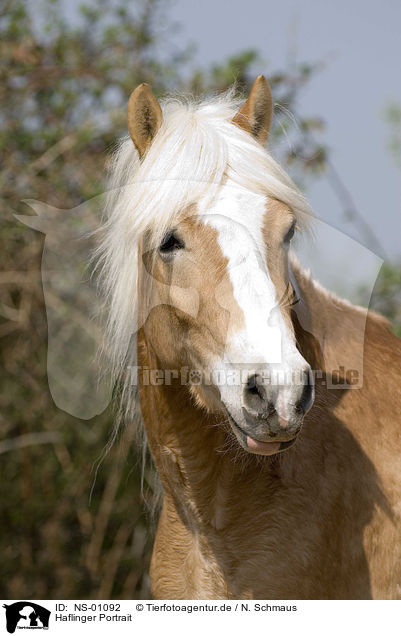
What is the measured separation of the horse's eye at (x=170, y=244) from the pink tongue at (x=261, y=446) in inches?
23.2

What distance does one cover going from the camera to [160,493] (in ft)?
9.95

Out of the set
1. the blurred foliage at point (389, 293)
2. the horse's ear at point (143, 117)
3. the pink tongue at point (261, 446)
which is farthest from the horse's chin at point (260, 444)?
the blurred foliage at point (389, 293)

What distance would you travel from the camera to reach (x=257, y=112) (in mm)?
2266

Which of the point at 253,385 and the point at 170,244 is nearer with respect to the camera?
the point at 253,385

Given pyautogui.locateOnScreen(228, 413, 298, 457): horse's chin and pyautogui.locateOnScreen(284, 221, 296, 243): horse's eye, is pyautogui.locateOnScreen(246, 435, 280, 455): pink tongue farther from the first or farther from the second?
pyautogui.locateOnScreen(284, 221, 296, 243): horse's eye

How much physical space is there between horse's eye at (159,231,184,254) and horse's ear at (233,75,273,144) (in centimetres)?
52

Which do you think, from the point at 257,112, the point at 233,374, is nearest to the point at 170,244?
the point at 233,374

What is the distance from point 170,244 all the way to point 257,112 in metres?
0.62

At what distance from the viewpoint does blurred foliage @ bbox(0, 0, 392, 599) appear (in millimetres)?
4152

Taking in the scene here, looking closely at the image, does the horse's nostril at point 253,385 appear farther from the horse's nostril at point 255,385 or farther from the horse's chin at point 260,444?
the horse's chin at point 260,444

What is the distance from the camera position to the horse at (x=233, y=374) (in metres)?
1.87

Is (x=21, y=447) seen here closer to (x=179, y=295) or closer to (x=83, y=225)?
(x=83, y=225)
